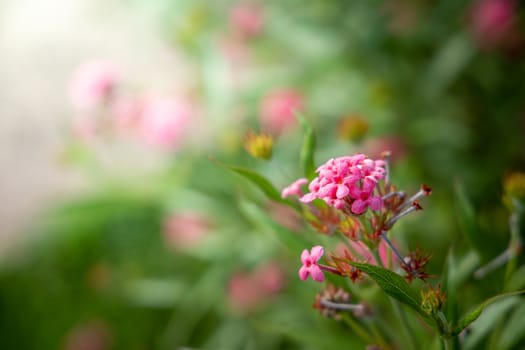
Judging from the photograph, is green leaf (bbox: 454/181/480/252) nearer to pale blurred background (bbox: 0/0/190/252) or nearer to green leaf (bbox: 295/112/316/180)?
green leaf (bbox: 295/112/316/180)

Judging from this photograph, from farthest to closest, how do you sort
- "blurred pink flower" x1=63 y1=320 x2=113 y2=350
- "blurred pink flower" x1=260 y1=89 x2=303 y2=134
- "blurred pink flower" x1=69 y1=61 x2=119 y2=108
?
1. "blurred pink flower" x1=63 y1=320 x2=113 y2=350
2. "blurred pink flower" x1=260 y1=89 x2=303 y2=134
3. "blurred pink flower" x1=69 y1=61 x2=119 y2=108

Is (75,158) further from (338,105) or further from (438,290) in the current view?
(438,290)

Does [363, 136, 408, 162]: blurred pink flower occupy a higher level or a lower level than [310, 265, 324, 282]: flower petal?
higher

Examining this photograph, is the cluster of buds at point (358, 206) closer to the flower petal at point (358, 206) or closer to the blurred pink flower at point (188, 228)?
the flower petal at point (358, 206)

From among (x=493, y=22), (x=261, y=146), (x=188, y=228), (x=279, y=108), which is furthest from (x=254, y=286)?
(x=493, y=22)

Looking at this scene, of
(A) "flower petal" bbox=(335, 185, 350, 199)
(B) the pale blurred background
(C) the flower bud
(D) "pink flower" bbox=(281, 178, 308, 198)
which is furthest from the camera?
(B) the pale blurred background

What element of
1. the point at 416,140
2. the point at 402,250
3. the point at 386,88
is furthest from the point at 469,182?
the point at 402,250

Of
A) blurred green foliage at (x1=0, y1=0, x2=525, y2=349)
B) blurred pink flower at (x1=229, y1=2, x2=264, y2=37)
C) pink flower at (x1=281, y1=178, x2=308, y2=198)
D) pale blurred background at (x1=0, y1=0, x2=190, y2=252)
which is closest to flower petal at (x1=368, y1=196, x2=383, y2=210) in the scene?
pink flower at (x1=281, y1=178, x2=308, y2=198)

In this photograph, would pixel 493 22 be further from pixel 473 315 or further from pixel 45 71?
pixel 45 71
